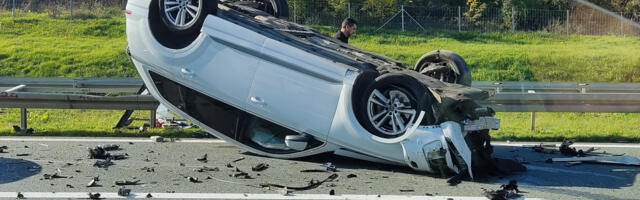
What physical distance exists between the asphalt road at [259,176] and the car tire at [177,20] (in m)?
1.20

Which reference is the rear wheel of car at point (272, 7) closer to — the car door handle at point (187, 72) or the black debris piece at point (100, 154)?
the car door handle at point (187, 72)

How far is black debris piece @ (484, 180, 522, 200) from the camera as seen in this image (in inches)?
242

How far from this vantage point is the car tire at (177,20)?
7629 millimetres

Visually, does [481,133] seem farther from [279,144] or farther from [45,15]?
[45,15]

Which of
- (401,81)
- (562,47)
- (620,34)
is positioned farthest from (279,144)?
(620,34)

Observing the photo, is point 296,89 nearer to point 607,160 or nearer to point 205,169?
point 205,169

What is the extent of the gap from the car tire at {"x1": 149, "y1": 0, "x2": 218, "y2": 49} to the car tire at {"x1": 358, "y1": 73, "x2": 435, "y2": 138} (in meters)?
1.86

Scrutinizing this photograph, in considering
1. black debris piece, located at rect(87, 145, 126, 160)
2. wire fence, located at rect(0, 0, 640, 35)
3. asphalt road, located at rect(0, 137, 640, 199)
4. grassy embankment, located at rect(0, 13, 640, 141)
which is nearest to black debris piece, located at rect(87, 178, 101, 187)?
asphalt road, located at rect(0, 137, 640, 199)

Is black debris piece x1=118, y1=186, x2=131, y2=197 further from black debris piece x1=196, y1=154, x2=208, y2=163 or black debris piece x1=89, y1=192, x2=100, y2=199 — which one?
black debris piece x1=196, y1=154, x2=208, y2=163

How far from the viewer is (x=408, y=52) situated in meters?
20.7

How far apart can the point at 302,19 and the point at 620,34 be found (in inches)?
372

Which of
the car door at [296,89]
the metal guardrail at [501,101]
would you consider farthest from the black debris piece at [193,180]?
the metal guardrail at [501,101]

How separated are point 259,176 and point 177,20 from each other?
75.0 inches

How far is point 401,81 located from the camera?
683cm
